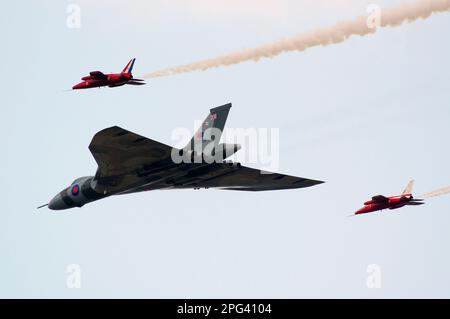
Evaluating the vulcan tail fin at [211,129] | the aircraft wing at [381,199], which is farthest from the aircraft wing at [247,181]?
the aircraft wing at [381,199]

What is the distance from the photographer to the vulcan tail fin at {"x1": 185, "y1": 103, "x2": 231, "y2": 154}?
2035 inches

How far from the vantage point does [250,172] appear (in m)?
53.3

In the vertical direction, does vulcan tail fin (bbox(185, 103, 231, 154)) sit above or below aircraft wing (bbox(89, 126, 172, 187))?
above

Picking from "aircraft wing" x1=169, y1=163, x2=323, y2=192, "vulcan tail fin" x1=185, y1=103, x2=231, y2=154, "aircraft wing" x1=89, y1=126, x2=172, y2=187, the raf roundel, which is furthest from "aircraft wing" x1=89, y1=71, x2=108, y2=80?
"aircraft wing" x1=169, y1=163, x2=323, y2=192

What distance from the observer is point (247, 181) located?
5469 centimetres

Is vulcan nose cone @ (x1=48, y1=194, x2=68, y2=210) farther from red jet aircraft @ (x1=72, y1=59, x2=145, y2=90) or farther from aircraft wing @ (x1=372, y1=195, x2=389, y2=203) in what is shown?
aircraft wing @ (x1=372, y1=195, x2=389, y2=203)

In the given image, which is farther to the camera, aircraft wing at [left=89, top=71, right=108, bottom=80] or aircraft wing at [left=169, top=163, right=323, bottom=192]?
aircraft wing at [left=89, top=71, right=108, bottom=80]

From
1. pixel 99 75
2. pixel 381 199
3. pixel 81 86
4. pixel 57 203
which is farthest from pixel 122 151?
pixel 381 199

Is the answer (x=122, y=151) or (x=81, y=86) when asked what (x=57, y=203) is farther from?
(x=122, y=151)

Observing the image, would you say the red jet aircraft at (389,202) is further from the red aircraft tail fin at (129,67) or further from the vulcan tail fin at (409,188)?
the red aircraft tail fin at (129,67)

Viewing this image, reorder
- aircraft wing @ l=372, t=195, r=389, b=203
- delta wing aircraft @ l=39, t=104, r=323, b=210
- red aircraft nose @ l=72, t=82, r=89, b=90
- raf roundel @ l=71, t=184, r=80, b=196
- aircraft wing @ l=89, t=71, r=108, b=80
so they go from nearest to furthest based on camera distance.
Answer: delta wing aircraft @ l=39, t=104, r=323, b=210
aircraft wing @ l=89, t=71, r=108, b=80
red aircraft nose @ l=72, t=82, r=89, b=90
raf roundel @ l=71, t=184, r=80, b=196
aircraft wing @ l=372, t=195, r=389, b=203

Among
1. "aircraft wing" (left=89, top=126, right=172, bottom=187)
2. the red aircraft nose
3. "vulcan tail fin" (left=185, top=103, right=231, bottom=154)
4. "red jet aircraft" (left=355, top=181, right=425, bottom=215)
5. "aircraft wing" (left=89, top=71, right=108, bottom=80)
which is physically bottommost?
"red jet aircraft" (left=355, top=181, right=425, bottom=215)

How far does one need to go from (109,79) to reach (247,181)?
31.9ft
